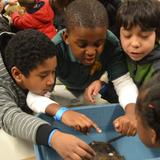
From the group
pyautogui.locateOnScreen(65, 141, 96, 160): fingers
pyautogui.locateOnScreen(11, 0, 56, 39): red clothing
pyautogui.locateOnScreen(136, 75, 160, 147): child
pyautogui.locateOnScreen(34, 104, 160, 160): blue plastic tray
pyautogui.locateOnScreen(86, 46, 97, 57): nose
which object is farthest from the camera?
pyautogui.locateOnScreen(11, 0, 56, 39): red clothing

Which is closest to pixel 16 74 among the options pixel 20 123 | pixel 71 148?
pixel 20 123

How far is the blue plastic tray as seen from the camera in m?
0.77

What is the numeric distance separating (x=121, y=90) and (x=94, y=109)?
128 millimetres

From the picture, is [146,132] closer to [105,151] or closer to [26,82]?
[105,151]

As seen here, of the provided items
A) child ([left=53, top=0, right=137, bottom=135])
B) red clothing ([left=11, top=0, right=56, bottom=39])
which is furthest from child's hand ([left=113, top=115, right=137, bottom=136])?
red clothing ([left=11, top=0, right=56, bottom=39])

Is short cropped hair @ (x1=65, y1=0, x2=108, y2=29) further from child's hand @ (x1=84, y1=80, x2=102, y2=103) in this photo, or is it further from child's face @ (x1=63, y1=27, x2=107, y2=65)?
child's hand @ (x1=84, y1=80, x2=102, y2=103)

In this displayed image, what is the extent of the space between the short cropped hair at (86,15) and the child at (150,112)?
0.31m

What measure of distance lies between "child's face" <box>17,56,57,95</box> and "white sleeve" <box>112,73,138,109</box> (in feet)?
0.62

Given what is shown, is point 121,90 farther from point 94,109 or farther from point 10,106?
point 10,106

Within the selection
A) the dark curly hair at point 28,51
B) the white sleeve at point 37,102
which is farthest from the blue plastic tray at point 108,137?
the dark curly hair at point 28,51

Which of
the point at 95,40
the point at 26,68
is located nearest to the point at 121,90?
the point at 95,40

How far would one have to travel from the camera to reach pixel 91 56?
0.90 m

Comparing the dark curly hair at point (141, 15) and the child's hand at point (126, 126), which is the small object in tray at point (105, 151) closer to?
the child's hand at point (126, 126)

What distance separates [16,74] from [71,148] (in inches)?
10.5
